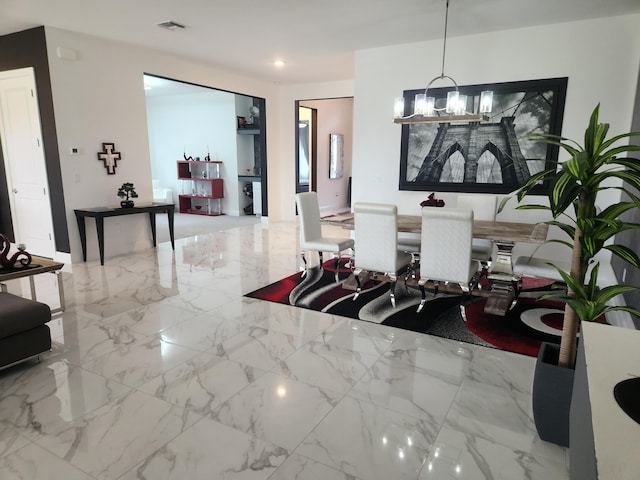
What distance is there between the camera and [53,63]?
4.97 meters

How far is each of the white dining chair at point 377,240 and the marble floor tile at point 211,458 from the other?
7.16 feet

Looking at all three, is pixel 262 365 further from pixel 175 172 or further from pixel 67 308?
pixel 175 172

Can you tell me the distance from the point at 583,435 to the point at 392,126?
5311 mm

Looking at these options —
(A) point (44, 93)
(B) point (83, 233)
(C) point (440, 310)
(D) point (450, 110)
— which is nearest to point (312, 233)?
(C) point (440, 310)

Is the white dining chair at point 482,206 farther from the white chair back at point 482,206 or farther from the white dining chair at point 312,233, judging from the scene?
the white dining chair at point 312,233

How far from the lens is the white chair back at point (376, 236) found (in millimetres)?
3688

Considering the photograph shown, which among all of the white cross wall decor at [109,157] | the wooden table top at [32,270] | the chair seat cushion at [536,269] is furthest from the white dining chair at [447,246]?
the white cross wall decor at [109,157]

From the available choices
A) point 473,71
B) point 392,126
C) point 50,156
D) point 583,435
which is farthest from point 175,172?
point 583,435

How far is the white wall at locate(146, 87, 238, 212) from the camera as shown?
32.1 feet

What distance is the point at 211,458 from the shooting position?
192cm

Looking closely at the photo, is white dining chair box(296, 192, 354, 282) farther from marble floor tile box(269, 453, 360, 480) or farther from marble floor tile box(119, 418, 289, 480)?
marble floor tile box(269, 453, 360, 480)

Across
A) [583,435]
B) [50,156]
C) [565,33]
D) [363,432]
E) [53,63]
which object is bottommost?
[363,432]

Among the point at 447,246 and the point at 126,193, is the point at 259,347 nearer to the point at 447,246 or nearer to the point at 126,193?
the point at 447,246

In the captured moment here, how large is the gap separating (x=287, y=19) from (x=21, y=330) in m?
3.93
